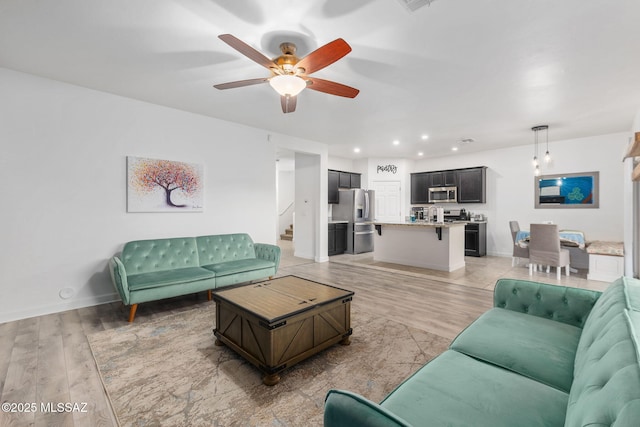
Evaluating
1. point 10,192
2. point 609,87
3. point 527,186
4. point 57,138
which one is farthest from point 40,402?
point 527,186

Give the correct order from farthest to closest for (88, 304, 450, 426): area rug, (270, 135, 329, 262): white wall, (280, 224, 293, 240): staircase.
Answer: (280, 224, 293, 240): staircase, (270, 135, 329, 262): white wall, (88, 304, 450, 426): area rug

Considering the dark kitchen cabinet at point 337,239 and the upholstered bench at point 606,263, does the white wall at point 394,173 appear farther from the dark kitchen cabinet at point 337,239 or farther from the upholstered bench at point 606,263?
the upholstered bench at point 606,263

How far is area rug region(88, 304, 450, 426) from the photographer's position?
1.79 m

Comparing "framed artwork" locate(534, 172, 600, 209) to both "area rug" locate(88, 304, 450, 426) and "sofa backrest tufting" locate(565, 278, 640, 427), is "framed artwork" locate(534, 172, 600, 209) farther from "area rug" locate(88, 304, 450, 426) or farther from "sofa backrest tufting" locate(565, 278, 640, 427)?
"sofa backrest tufting" locate(565, 278, 640, 427)

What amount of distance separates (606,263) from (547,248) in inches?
32.0

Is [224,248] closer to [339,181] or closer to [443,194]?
[339,181]

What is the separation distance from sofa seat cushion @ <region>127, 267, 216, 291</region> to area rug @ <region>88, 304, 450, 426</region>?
1.48 feet

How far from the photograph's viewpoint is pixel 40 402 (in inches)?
75.1

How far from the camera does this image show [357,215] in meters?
7.80

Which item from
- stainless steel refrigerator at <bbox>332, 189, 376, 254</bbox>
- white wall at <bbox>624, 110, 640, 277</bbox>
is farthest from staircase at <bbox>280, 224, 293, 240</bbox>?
white wall at <bbox>624, 110, 640, 277</bbox>

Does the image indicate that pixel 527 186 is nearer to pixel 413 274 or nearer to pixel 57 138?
pixel 413 274

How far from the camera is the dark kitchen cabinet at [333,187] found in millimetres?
7858

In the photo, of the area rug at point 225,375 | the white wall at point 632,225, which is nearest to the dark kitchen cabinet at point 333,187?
the area rug at point 225,375

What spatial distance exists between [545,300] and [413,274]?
3.32 m
